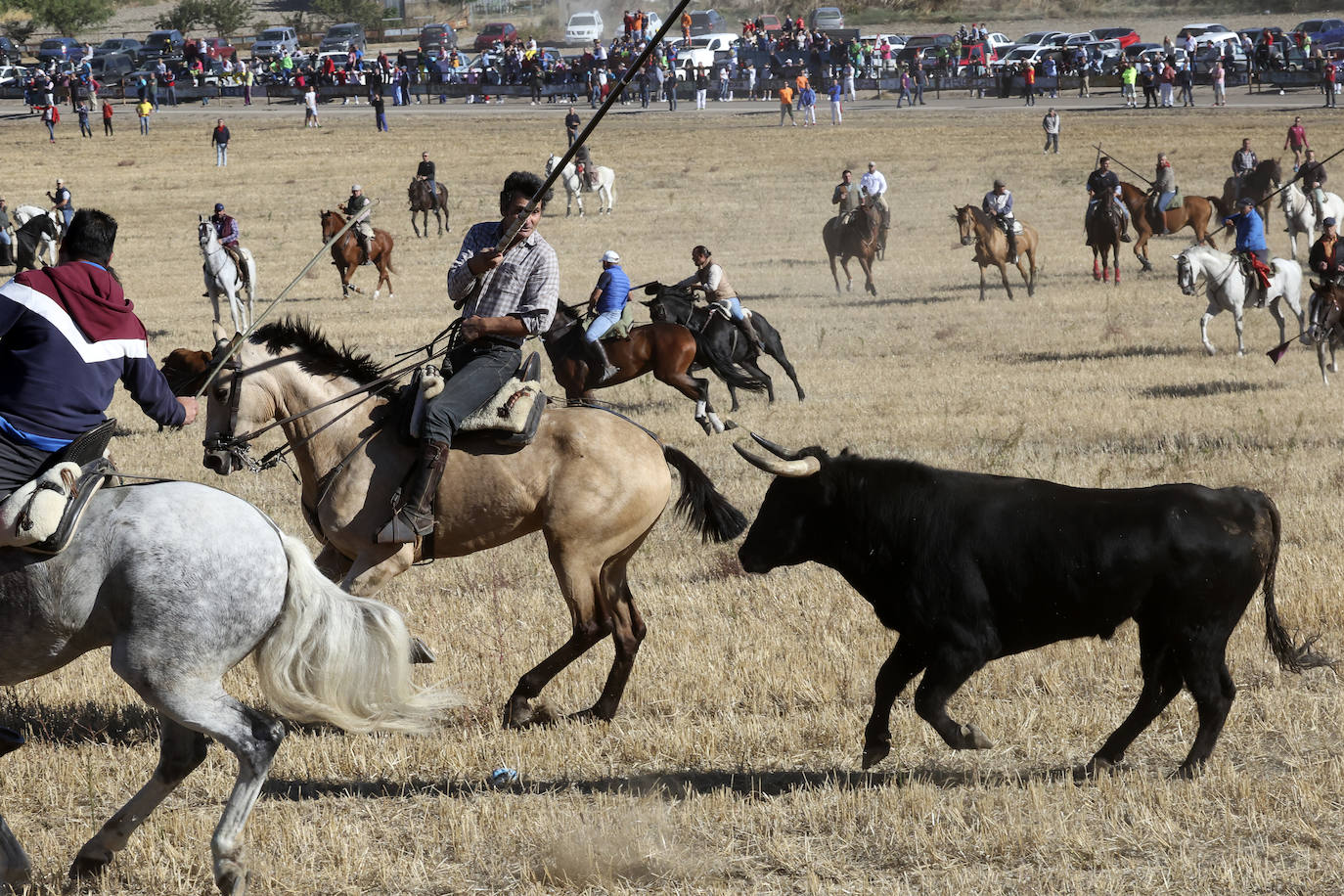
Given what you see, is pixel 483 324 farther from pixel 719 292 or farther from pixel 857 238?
pixel 857 238

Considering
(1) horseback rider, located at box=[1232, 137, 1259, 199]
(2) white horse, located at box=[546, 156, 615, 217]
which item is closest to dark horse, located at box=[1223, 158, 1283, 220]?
(1) horseback rider, located at box=[1232, 137, 1259, 199]

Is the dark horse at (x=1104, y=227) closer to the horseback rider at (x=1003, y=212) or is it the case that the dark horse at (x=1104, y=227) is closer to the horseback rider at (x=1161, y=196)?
the horseback rider at (x=1003, y=212)

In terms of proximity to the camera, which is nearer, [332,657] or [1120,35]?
[332,657]

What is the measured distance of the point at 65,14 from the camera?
85.2 m

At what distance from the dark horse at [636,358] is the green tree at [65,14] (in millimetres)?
80486

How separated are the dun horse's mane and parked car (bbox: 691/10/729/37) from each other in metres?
61.7

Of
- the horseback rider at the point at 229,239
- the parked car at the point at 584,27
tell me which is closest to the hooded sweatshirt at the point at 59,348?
the horseback rider at the point at 229,239

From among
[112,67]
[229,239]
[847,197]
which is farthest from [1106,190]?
[112,67]

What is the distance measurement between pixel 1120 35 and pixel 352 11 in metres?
48.7

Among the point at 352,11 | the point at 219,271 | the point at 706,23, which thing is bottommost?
the point at 219,271

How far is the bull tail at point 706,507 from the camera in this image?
7652 mm

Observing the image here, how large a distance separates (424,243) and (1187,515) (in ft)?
116

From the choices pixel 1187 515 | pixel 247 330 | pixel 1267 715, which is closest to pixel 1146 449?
pixel 1267 715

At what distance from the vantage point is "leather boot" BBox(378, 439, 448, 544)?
711 cm
